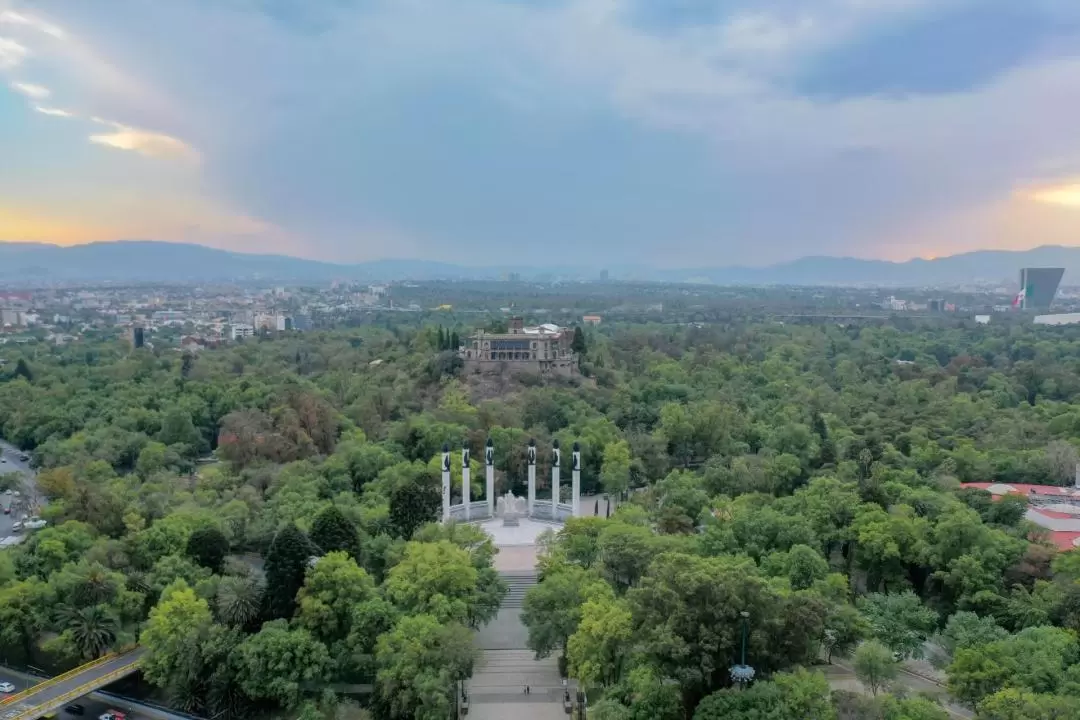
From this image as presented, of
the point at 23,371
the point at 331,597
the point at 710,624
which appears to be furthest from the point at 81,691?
the point at 23,371

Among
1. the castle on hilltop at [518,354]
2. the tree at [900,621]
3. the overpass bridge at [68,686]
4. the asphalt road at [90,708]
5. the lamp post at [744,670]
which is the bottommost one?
the asphalt road at [90,708]

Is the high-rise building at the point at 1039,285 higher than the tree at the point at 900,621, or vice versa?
the high-rise building at the point at 1039,285

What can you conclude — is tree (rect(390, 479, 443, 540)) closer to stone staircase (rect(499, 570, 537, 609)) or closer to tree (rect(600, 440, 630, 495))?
stone staircase (rect(499, 570, 537, 609))

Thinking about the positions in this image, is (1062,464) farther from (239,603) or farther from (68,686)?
(68,686)

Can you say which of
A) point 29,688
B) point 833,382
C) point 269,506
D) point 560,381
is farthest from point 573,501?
point 833,382

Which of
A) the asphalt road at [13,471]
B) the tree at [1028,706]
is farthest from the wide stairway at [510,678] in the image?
the asphalt road at [13,471]

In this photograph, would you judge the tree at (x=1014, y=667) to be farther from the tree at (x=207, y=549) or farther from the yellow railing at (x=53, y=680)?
the yellow railing at (x=53, y=680)
